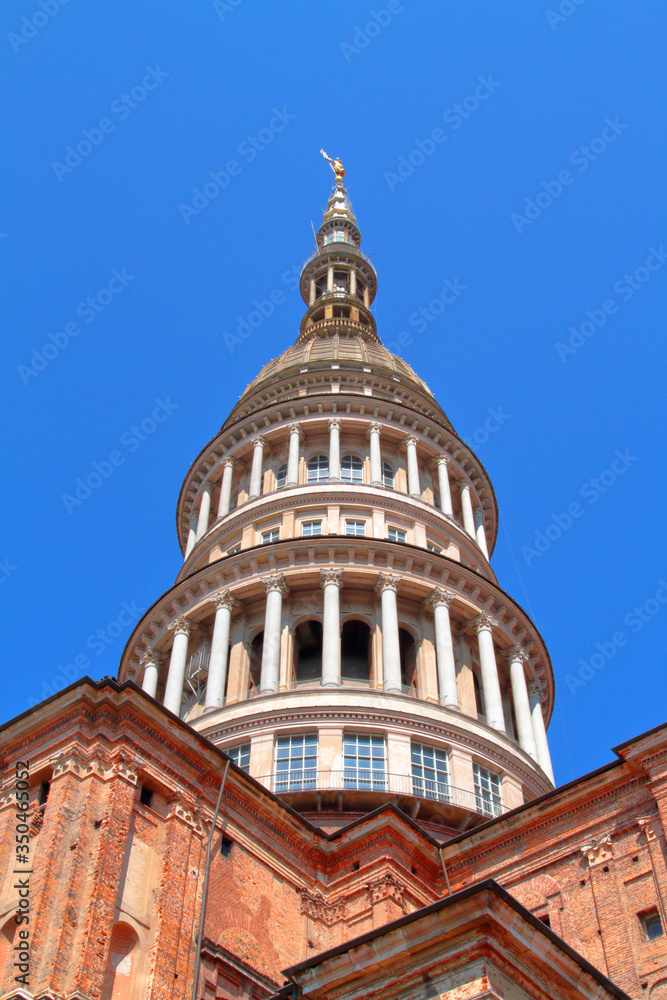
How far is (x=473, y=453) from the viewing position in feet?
169

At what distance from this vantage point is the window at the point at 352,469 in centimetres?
4691

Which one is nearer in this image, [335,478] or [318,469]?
[335,478]

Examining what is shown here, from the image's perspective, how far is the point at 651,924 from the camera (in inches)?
923

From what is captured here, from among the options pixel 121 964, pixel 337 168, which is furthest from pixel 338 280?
pixel 121 964

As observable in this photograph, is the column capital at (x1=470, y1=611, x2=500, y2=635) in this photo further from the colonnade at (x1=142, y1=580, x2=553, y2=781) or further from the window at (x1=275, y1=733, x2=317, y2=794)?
the window at (x1=275, y1=733, x2=317, y2=794)

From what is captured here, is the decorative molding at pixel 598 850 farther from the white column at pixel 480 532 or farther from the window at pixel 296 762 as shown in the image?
the white column at pixel 480 532

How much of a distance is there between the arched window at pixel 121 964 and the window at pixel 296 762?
1154cm

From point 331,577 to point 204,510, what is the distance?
11.1 meters

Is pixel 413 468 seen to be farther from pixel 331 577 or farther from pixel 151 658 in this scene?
pixel 151 658

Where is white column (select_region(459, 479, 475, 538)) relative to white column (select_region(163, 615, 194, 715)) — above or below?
above

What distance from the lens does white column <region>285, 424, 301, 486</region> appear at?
46.1m

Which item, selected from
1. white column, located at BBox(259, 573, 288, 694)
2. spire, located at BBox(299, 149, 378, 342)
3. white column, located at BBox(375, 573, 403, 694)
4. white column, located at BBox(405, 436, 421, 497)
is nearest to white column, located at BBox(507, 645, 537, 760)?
white column, located at BBox(375, 573, 403, 694)

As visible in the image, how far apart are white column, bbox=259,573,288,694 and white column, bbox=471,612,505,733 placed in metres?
7.36

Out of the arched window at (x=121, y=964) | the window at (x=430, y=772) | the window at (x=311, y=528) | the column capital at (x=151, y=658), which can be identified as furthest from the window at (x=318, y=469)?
the arched window at (x=121, y=964)
